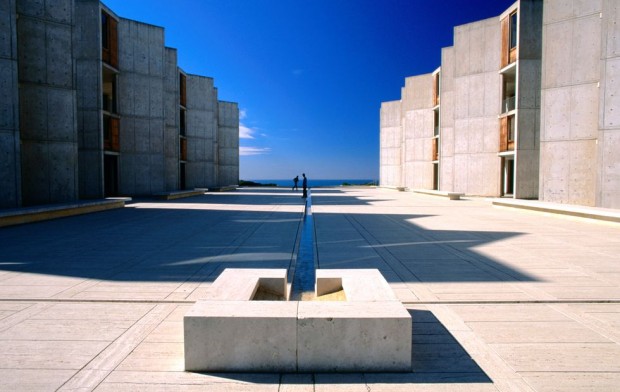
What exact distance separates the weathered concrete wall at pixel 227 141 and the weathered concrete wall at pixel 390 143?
1833cm

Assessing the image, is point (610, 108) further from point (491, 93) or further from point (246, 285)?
point (246, 285)

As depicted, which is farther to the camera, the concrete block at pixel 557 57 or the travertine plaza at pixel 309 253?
the concrete block at pixel 557 57

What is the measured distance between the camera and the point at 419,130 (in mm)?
41562

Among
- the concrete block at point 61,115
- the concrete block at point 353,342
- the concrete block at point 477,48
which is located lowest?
the concrete block at point 353,342

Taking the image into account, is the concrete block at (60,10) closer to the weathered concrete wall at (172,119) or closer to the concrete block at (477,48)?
the weathered concrete wall at (172,119)

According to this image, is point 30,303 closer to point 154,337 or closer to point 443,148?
point 154,337

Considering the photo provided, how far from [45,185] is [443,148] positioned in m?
27.9

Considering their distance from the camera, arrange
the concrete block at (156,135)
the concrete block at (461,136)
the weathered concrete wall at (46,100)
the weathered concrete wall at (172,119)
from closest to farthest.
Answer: the weathered concrete wall at (46,100) < the concrete block at (156,135) < the concrete block at (461,136) < the weathered concrete wall at (172,119)

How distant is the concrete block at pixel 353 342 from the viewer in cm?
352

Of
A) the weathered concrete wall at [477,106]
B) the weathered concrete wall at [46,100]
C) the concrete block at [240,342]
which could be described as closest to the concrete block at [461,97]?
the weathered concrete wall at [477,106]

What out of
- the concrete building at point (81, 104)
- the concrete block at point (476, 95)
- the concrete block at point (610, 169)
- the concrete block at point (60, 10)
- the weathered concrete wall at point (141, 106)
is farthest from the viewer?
the concrete block at point (476, 95)

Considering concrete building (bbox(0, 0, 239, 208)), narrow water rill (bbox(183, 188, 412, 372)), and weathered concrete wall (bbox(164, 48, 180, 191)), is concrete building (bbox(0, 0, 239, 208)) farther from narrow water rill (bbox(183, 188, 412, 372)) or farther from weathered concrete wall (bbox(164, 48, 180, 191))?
narrow water rill (bbox(183, 188, 412, 372))

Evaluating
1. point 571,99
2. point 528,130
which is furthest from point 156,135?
point 571,99

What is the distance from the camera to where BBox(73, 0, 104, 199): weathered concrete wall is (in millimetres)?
22891
